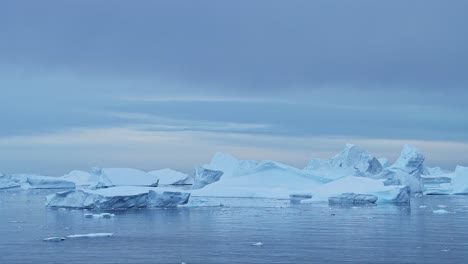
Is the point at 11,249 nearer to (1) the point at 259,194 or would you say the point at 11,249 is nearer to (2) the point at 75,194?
(2) the point at 75,194

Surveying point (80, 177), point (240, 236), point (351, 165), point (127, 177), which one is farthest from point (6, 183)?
point (240, 236)

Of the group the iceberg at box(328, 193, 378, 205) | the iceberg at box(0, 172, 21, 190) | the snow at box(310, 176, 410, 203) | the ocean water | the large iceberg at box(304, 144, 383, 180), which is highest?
the large iceberg at box(304, 144, 383, 180)

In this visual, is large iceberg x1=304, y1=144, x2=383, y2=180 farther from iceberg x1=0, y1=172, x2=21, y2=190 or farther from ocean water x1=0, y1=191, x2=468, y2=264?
iceberg x1=0, y1=172, x2=21, y2=190

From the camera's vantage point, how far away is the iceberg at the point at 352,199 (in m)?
27.5

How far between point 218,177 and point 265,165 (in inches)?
183

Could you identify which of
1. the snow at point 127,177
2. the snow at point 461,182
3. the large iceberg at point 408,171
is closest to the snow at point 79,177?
the snow at point 127,177

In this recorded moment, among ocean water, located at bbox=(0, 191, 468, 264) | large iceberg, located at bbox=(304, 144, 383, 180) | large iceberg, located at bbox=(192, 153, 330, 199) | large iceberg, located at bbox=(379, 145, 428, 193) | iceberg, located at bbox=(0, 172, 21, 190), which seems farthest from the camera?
iceberg, located at bbox=(0, 172, 21, 190)

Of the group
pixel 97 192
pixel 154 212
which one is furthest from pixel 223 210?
pixel 97 192

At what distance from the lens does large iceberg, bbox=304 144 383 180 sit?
124 feet

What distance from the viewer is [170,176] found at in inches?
2254

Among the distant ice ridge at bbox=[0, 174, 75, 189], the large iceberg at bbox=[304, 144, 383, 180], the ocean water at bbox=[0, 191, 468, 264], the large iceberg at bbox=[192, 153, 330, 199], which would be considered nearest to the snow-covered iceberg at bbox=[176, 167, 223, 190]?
the large iceberg at bbox=[192, 153, 330, 199]

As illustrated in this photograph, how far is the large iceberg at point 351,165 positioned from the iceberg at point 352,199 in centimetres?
830

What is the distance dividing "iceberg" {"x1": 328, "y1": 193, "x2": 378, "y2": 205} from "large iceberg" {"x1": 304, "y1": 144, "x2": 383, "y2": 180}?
27.2 ft

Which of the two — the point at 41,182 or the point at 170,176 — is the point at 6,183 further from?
the point at 170,176
